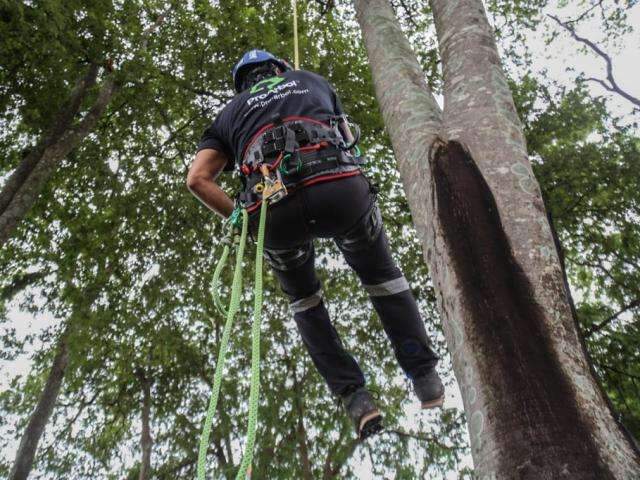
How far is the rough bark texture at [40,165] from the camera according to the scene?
25.0 feet

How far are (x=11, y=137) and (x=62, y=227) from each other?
7.34ft

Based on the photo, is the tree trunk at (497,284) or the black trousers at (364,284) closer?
the tree trunk at (497,284)

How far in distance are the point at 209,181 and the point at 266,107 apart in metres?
0.55

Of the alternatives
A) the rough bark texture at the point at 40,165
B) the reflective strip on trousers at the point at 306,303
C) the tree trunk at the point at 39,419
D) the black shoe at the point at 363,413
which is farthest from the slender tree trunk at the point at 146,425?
the black shoe at the point at 363,413

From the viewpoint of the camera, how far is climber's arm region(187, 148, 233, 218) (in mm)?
2750

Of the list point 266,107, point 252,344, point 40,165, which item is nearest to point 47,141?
point 40,165

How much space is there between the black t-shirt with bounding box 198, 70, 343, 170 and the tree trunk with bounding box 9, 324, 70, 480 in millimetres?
7287

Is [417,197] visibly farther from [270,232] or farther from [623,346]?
[623,346]

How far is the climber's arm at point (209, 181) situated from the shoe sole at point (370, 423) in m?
1.47

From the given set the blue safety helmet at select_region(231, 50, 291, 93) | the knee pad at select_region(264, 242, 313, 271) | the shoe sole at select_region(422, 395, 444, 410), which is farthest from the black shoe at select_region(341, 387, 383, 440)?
the blue safety helmet at select_region(231, 50, 291, 93)

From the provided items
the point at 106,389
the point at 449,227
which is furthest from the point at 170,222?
the point at 449,227

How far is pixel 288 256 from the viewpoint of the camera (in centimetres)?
285

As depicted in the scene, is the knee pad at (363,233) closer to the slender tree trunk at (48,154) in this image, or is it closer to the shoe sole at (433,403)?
the shoe sole at (433,403)

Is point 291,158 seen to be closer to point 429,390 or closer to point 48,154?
point 429,390
